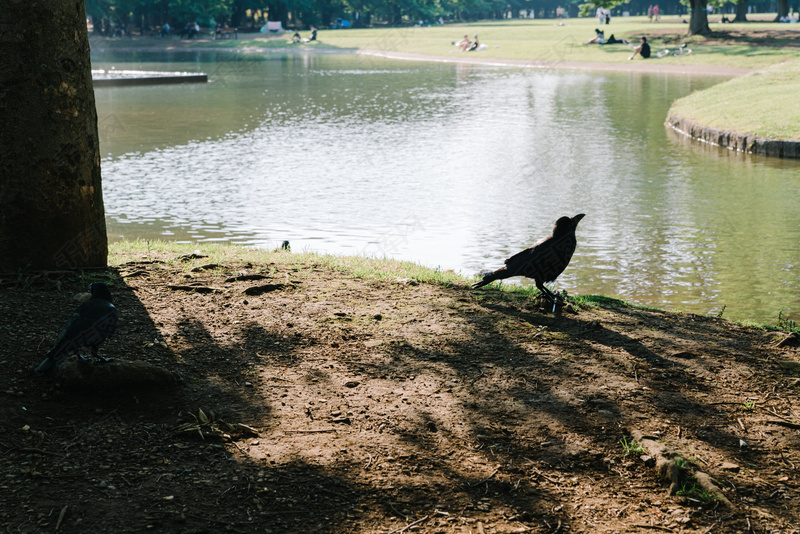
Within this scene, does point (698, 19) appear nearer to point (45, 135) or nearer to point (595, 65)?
point (595, 65)

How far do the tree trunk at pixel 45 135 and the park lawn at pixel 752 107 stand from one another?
14.9 m

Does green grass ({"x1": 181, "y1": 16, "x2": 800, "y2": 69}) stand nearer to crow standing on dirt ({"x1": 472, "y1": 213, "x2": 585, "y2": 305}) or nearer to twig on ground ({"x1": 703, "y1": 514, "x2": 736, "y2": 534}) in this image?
crow standing on dirt ({"x1": 472, "y1": 213, "x2": 585, "y2": 305})

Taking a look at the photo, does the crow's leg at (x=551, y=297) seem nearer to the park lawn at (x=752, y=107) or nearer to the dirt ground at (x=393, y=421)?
the dirt ground at (x=393, y=421)

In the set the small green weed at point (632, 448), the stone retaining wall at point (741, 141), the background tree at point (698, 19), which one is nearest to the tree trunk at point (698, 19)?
the background tree at point (698, 19)

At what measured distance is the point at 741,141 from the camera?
651 inches

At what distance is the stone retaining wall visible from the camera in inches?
612

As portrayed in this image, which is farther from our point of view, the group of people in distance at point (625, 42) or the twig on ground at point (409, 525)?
the group of people in distance at point (625, 42)

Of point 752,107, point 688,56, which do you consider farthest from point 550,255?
point 688,56

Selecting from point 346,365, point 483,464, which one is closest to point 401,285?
point 346,365

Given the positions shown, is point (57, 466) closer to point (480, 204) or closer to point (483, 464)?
point (483, 464)

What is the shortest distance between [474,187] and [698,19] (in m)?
35.7

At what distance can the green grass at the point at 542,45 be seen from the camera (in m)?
35.8

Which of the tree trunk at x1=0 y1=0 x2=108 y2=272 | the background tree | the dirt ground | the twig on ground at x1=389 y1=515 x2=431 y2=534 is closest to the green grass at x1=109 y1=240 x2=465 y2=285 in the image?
the tree trunk at x1=0 y1=0 x2=108 y2=272

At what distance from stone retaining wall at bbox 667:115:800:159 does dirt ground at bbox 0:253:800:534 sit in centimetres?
1173
